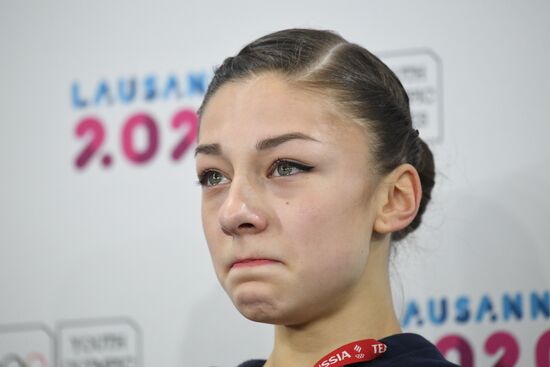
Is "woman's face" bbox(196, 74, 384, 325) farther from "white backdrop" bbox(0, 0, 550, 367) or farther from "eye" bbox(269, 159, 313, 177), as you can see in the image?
"white backdrop" bbox(0, 0, 550, 367)

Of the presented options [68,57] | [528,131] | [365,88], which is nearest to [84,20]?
[68,57]

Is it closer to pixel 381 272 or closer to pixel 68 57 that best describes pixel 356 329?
pixel 381 272

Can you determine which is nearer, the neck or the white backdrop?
the neck

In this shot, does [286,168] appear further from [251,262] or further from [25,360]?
[25,360]

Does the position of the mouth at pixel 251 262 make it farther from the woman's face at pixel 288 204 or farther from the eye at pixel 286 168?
the eye at pixel 286 168

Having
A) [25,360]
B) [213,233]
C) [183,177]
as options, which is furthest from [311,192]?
[25,360]

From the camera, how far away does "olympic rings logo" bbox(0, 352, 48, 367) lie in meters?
1.54

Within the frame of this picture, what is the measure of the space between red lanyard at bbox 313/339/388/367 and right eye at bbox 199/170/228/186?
10.2 inches

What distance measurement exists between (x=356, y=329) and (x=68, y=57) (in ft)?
2.88

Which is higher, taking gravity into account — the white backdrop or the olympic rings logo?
the white backdrop

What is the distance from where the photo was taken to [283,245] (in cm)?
92

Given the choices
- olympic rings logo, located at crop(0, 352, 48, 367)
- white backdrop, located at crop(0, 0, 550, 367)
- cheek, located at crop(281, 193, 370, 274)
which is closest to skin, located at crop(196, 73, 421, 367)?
cheek, located at crop(281, 193, 370, 274)

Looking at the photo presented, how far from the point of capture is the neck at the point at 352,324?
1.00 m

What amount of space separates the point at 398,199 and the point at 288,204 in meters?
0.17
